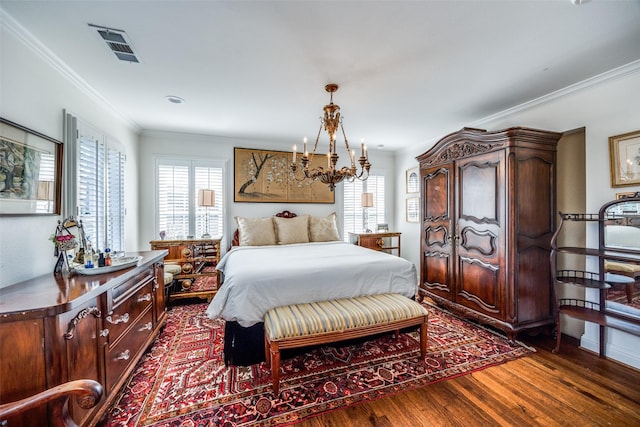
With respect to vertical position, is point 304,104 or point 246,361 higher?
point 304,104

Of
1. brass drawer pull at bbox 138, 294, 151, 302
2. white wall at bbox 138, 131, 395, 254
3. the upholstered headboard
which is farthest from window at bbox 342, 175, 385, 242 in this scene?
brass drawer pull at bbox 138, 294, 151, 302

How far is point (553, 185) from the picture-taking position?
104 inches

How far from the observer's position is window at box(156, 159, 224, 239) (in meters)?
4.09

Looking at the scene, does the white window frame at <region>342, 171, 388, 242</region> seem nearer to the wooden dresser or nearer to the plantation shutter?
the plantation shutter

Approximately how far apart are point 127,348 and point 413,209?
4.59 metres

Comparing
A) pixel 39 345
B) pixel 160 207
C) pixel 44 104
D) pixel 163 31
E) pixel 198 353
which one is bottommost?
pixel 198 353

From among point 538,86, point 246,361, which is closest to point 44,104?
point 246,361

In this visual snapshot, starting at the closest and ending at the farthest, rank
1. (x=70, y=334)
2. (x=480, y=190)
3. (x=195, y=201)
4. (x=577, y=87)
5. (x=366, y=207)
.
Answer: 1. (x=70, y=334)
2. (x=577, y=87)
3. (x=480, y=190)
4. (x=195, y=201)
5. (x=366, y=207)

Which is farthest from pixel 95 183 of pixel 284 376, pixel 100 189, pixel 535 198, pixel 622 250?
pixel 622 250

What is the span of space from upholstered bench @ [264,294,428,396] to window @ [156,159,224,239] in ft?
8.94

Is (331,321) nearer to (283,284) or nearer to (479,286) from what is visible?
(283,284)

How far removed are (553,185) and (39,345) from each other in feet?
13.5

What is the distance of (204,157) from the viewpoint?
4.28m

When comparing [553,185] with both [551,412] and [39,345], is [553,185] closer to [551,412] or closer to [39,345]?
[551,412]
